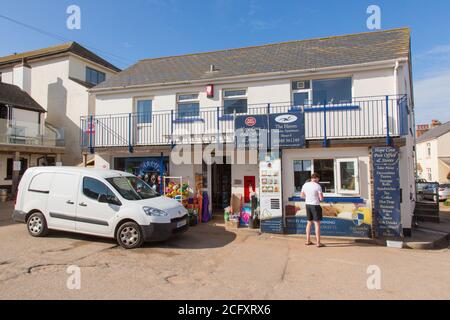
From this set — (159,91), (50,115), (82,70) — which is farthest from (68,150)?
(159,91)

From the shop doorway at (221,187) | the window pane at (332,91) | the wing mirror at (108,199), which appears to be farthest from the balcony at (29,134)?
the window pane at (332,91)

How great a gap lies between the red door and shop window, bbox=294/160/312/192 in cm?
A: 158

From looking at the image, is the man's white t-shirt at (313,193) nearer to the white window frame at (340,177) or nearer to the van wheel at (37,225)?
the white window frame at (340,177)

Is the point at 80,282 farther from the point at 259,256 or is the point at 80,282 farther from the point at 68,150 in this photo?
the point at 68,150

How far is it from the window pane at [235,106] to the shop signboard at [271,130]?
132 centimetres

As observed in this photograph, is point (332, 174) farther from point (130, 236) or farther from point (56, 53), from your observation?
point (56, 53)

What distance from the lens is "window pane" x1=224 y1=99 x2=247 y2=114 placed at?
10.3 m

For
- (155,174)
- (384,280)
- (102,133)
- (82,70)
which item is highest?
(82,70)

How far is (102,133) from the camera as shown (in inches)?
440

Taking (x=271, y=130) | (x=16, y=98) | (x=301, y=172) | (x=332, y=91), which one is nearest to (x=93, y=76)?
(x=16, y=98)

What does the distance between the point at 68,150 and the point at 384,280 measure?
898 inches

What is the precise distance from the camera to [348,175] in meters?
8.40

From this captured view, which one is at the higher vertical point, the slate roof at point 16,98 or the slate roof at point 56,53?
the slate roof at point 56,53

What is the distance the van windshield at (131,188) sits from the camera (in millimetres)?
6949
